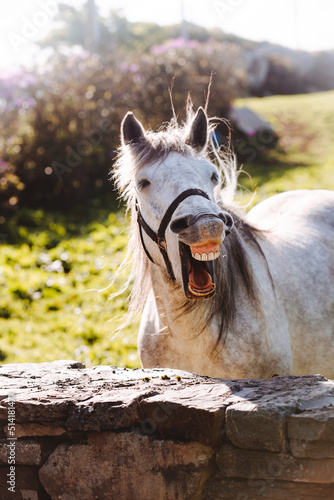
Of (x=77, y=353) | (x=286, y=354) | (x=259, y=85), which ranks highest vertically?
(x=259, y=85)

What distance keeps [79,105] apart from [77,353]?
7976 millimetres

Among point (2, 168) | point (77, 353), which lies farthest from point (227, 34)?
point (77, 353)

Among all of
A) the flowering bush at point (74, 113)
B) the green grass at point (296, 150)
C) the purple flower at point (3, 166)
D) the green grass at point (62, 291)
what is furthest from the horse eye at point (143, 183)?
the purple flower at point (3, 166)

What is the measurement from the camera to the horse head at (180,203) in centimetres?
243

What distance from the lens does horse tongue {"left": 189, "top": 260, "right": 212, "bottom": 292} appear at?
264cm

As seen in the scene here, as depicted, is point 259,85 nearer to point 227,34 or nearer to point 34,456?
point 227,34

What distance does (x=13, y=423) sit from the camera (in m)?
2.33

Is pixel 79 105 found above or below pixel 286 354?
above

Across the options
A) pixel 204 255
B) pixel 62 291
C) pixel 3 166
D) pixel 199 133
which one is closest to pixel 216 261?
pixel 204 255

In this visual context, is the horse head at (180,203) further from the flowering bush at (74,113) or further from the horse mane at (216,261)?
the flowering bush at (74,113)

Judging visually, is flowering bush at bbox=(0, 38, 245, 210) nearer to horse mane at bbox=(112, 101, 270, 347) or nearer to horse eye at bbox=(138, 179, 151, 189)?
horse mane at bbox=(112, 101, 270, 347)

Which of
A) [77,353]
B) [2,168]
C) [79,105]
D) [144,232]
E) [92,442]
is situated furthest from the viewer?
[79,105]

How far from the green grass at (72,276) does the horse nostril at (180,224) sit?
111cm

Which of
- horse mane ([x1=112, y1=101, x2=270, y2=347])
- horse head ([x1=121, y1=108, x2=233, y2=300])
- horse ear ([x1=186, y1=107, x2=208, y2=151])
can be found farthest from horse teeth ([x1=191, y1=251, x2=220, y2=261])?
horse ear ([x1=186, y1=107, x2=208, y2=151])
